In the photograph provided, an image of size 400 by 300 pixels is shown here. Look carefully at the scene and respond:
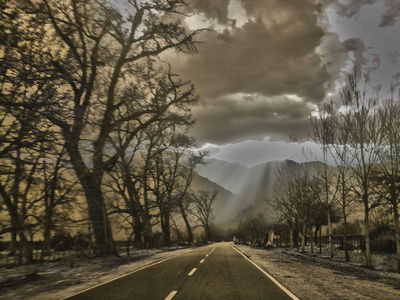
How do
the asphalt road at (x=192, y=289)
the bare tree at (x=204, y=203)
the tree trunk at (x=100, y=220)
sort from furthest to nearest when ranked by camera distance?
the bare tree at (x=204, y=203) < the tree trunk at (x=100, y=220) < the asphalt road at (x=192, y=289)

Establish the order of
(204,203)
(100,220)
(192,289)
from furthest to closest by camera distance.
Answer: (204,203) < (100,220) < (192,289)

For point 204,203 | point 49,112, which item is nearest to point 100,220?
point 49,112

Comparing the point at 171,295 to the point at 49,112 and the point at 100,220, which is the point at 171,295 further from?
the point at 100,220

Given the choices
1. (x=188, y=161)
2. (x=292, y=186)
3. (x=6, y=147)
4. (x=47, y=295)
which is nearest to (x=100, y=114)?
(x=6, y=147)

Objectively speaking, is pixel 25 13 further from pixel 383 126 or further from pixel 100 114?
pixel 383 126

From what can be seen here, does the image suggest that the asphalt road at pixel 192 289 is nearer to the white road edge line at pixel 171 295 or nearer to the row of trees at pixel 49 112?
the white road edge line at pixel 171 295

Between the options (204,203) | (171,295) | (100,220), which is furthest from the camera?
(204,203)

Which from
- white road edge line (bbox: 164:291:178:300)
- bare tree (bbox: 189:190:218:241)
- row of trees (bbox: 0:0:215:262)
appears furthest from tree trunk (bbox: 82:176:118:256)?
bare tree (bbox: 189:190:218:241)

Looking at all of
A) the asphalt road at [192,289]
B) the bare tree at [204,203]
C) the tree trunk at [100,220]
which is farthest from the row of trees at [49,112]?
the bare tree at [204,203]

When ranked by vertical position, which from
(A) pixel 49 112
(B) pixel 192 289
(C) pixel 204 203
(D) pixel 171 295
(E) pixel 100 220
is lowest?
(B) pixel 192 289

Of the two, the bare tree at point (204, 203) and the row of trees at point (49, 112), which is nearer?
the row of trees at point (49, 112)

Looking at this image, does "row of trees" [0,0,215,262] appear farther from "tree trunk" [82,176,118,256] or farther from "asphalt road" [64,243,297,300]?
"asphalt road" [64,243,297,300]

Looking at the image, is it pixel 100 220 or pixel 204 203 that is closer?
pixel 100 220

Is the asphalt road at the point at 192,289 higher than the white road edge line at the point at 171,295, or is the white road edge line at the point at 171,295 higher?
the white road edge line at the point at 171,295
